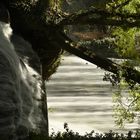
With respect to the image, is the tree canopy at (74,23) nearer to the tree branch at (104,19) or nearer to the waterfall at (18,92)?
the tree branch at (104,19)

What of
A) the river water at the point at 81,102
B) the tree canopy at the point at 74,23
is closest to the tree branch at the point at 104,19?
the tree canopy at the point at 74,23

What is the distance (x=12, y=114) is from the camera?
22.2 feet

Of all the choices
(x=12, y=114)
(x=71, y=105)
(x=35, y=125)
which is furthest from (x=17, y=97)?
(x=71, y=105)

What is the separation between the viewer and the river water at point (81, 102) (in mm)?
15398

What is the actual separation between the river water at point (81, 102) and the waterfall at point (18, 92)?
103 inches

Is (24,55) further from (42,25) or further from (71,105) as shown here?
(71,105)

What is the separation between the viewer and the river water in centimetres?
1540

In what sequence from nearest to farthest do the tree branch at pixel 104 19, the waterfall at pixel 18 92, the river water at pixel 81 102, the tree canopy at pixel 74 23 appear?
1. the waterfall at pixel 18 92
2. the tree branch at pixel 104 19
3. the tree canopy at pixel 74 23
4. the river water at pixel 81 102

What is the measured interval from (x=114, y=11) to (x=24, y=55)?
6.38 ft

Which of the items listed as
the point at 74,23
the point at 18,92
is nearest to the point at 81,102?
the point at 74,23

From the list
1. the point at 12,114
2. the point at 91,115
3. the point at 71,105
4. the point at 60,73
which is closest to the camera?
the point at 12,114

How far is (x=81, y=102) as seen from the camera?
2022cm

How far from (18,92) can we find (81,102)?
13180 mm

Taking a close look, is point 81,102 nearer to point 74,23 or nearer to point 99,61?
point 99,61
